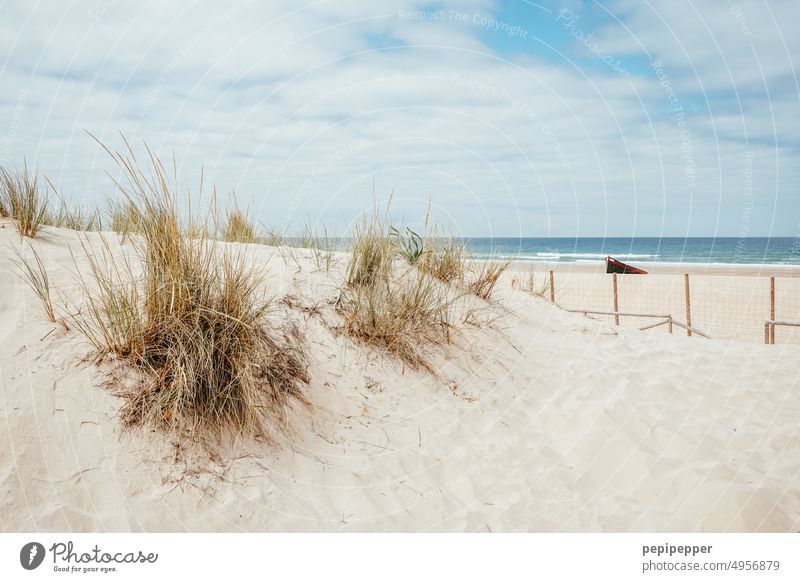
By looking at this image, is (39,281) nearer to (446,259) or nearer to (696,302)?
(446,259)

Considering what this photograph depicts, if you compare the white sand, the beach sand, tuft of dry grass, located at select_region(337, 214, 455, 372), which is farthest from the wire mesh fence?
tuft of dry grass, located at select_region(337, 214, 455, 372)

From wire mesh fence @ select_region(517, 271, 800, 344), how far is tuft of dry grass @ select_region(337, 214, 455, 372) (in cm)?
722

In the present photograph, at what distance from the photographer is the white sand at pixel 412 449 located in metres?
2.56

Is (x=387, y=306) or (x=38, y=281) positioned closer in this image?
(x=38, y=281)

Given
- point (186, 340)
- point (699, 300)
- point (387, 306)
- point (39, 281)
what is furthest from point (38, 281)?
point (699, 300)

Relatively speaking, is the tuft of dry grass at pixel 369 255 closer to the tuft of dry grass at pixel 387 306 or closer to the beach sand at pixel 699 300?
the tuft of dry grass at pixel 387 306

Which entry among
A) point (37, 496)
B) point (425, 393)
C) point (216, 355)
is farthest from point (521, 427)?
point (37, 496)

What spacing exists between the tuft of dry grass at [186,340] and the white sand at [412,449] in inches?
6.3

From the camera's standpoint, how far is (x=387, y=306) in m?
4.33

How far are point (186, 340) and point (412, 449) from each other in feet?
5.21

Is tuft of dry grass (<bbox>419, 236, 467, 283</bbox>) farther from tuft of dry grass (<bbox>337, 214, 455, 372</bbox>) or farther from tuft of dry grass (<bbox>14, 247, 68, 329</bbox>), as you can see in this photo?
tuft of dry grass (<bbox>14, 247, 68, 329</bbox>)

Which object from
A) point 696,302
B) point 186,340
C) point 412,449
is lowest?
point 696,302

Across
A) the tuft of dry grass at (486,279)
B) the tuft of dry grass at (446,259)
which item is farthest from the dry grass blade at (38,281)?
the tuft of dry grass at (486,279)

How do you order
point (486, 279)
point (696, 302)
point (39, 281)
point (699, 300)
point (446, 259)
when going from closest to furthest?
point (39, 281), point (446, 259), point (486, 279), point (696, 302), point (699, 300)
